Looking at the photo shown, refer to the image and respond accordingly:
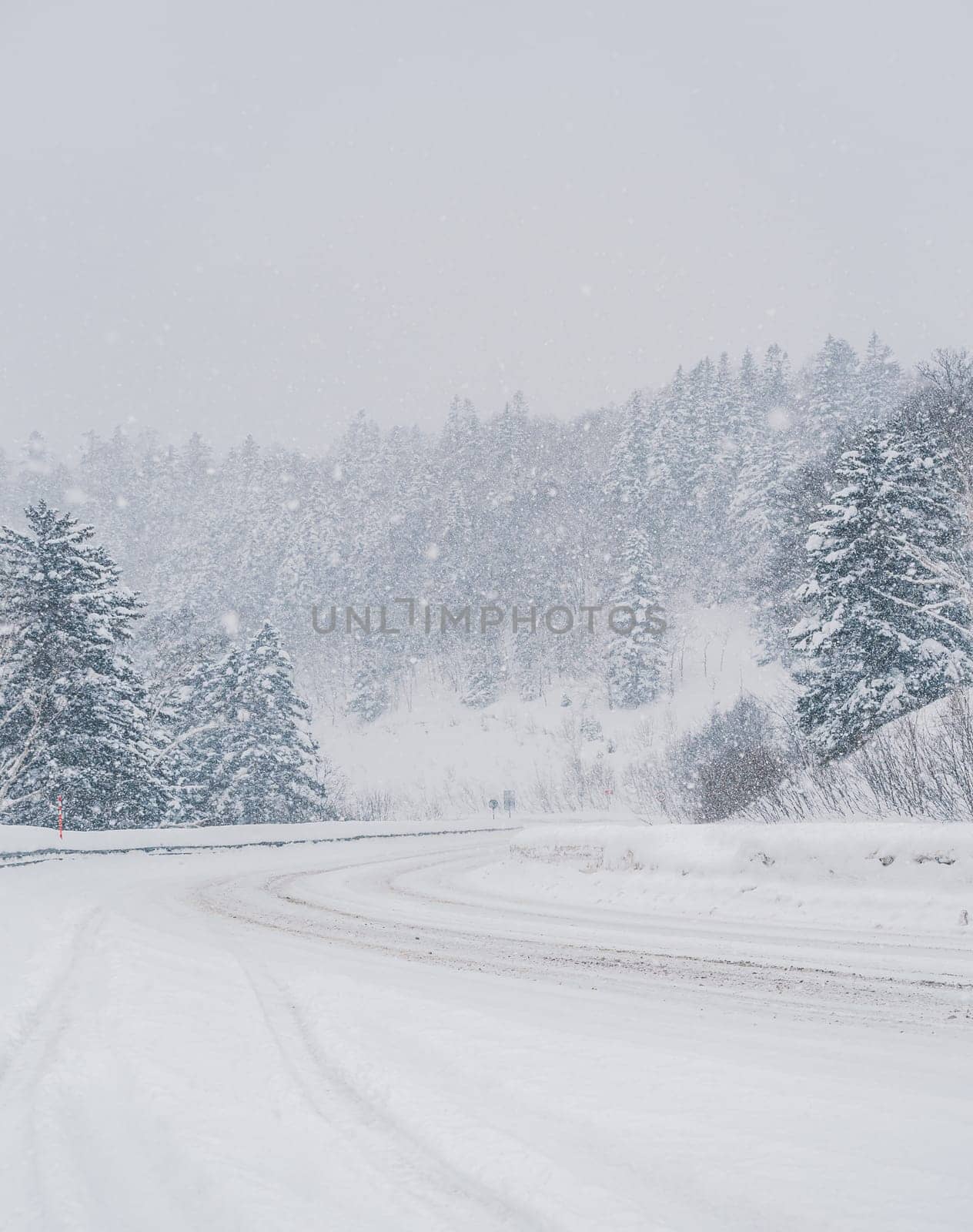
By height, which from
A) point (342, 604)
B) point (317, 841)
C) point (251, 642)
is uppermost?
point (342, 604)

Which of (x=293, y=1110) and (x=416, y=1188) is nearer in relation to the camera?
(x=416, y=1188)

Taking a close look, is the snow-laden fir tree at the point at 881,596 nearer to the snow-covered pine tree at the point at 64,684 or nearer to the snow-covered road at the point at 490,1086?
the snow-covered road at the point at 490,1086

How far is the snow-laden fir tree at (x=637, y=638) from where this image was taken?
6331 cm

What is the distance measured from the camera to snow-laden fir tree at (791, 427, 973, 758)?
21875mm

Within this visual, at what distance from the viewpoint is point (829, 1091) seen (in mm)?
3078

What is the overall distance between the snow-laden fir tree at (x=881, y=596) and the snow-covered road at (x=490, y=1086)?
662 inches

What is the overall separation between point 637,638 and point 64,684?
1828 inches

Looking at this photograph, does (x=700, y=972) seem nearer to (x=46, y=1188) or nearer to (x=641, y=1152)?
(x=641, y=1152)

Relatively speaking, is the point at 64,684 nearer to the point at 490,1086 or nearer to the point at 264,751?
the point at 264,751

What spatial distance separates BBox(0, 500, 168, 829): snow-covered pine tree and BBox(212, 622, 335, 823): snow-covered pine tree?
8052mm

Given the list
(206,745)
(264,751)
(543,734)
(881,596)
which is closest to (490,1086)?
(881,596)

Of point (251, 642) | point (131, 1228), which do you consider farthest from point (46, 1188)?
point (251, 642)

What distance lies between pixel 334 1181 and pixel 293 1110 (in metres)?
0.65

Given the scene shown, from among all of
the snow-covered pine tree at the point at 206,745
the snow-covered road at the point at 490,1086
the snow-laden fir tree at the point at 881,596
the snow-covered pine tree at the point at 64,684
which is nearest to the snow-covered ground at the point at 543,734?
the snow-covered pine tree at the point at 206,745
